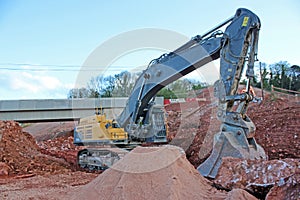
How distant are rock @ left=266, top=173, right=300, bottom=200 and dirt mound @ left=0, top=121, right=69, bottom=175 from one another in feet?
20.0

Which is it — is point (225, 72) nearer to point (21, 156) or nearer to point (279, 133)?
point (279, 133)

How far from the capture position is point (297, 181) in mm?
3154

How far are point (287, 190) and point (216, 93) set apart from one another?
3.08 meters

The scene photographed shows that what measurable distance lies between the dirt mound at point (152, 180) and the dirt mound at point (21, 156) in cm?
419

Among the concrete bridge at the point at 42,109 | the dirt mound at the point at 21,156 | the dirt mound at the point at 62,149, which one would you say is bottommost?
the dirt mound at the point at 62,149

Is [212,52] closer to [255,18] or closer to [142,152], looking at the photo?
[255,18]

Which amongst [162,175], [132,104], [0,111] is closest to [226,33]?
[132,104]

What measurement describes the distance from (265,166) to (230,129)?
1667 millimetres

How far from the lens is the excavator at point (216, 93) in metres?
5.51

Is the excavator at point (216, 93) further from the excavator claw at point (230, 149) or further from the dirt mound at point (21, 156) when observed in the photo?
the dirt mound at point (21, 156)

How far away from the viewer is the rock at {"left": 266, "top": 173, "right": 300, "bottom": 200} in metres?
3.08

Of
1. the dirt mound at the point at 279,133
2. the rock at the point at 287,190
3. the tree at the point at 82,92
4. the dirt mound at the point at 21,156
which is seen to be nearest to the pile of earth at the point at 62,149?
the dirt mound at the point at 21,156

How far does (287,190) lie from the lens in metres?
3.17

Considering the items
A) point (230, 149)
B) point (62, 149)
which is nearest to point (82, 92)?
point (62, 149)
